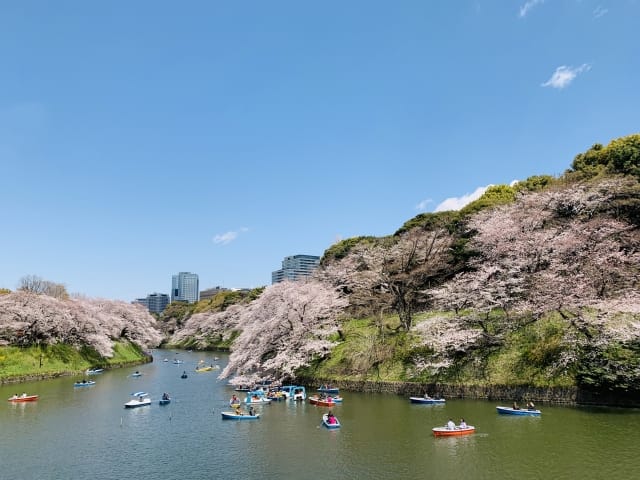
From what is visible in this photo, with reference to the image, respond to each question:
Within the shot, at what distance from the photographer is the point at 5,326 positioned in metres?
49.2

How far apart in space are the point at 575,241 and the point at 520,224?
6343mm

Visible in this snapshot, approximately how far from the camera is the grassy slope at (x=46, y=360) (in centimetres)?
4738

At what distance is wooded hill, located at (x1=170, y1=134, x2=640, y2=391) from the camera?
1198 inches

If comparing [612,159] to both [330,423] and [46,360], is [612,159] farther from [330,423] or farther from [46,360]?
[46,360]

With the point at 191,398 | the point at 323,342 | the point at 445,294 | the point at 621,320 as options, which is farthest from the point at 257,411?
the point at 621,320

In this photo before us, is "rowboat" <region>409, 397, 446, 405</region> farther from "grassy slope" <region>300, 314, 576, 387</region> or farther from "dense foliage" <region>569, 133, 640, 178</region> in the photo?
"dense foliage" <region>569, 133, 640, 178</region>

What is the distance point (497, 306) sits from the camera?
3706 centimetres

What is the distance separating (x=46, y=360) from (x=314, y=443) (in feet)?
141

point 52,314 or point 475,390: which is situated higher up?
point 52,314

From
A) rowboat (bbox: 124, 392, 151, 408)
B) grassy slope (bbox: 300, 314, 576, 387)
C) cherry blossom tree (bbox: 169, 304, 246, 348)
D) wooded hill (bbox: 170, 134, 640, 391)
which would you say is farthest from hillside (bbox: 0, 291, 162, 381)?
grassy slope (bbox: 300, 314, 576, 387)

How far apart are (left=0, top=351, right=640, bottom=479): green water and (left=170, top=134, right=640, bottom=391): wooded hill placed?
3857 millimetres

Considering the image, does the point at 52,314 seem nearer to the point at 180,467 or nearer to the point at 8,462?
the point at 8,462

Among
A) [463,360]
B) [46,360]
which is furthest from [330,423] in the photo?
[46,360]

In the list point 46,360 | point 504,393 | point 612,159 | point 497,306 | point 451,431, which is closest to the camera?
point 451,431
